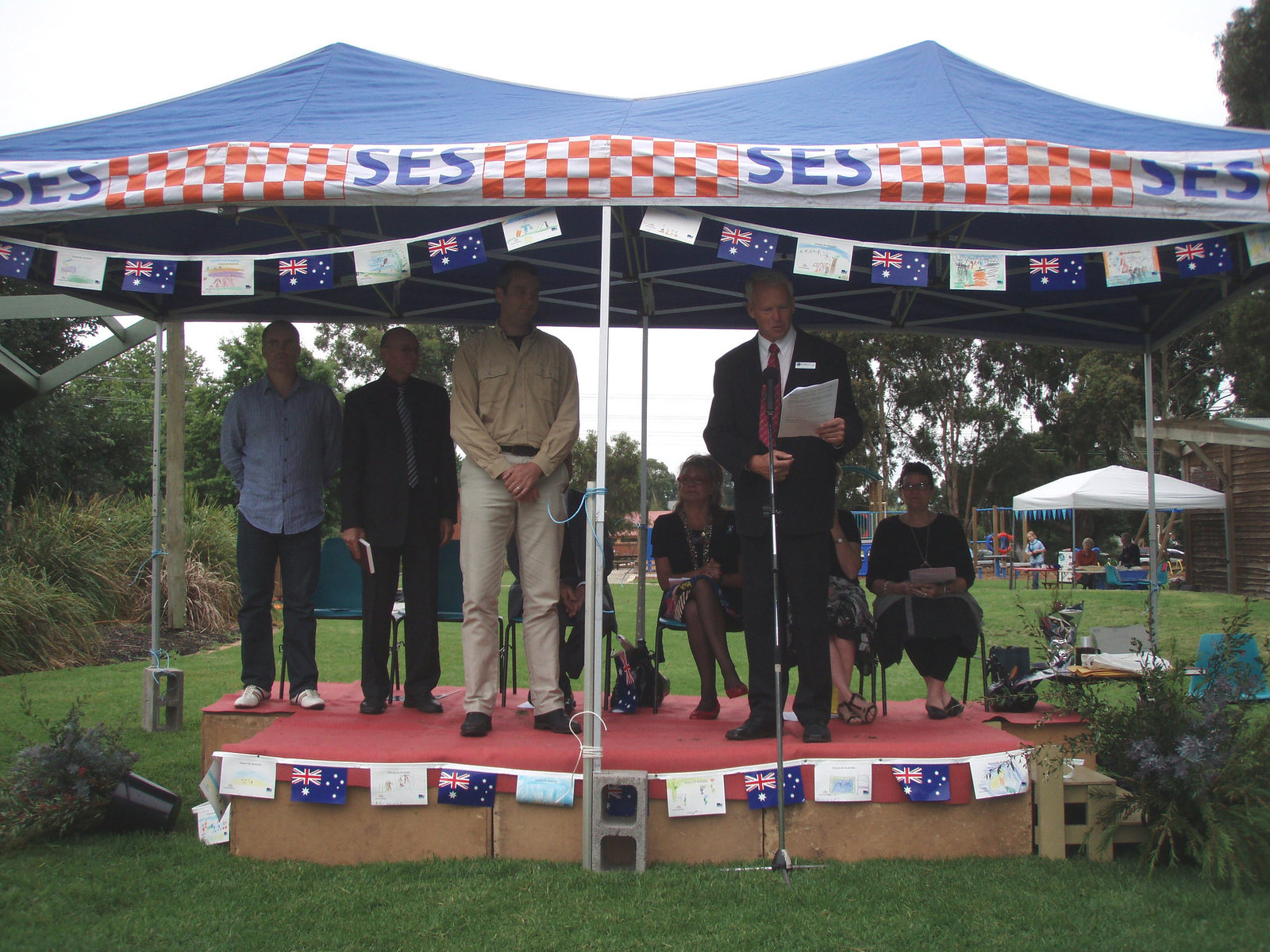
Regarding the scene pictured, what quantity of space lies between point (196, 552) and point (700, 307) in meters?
9.35

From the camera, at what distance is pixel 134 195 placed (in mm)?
3740

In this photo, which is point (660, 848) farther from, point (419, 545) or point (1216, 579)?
point (1216, 579)

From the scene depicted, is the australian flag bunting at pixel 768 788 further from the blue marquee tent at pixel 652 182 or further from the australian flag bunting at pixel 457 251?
the australian flag bunting at pixel 457 251

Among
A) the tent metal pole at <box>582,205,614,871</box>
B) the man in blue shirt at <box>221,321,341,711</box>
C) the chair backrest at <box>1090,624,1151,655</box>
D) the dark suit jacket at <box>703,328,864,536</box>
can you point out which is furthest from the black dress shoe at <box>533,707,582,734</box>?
the chair backrest at <box>1090,624,1151,655</box>

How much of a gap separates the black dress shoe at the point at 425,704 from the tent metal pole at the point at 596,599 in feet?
4.10

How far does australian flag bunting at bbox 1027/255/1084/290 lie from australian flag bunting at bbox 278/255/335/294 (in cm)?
290

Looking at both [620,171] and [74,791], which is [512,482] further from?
[74,791]

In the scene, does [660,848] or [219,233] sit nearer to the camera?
[660,848]

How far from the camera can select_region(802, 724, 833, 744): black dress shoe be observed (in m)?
3.71

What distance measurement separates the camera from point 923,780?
3.50 metres

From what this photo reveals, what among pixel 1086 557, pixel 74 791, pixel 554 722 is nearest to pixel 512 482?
pixel 554 722

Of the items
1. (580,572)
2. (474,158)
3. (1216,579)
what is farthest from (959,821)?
(1216,579)

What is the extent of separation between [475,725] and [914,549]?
245cm

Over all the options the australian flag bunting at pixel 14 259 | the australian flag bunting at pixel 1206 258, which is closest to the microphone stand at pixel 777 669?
the australian flag bunting at pixel 1206 258
